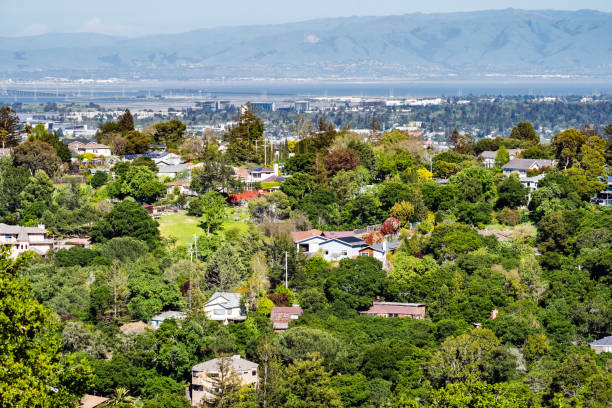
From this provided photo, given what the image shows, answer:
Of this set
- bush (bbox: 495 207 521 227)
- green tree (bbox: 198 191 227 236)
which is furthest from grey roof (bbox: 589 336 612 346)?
green tree (bbox: 198 191 227 236)

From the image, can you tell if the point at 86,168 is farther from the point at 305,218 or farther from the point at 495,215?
the point at 495,215

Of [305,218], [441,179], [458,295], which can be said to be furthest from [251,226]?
[441,179]

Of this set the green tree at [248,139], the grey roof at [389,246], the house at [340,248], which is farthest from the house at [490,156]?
the house at [340,248]

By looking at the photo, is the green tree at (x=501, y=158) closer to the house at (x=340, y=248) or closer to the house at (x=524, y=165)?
the house at (x=524, y=165)

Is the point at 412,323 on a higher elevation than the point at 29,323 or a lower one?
lower

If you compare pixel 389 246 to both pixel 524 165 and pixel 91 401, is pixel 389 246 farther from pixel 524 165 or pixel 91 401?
pixel 91 401
